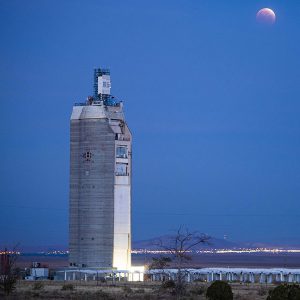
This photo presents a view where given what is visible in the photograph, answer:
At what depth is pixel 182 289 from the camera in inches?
2886

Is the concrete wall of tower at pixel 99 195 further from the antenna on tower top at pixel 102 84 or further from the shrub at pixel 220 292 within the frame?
the shrub at pixel 220 292

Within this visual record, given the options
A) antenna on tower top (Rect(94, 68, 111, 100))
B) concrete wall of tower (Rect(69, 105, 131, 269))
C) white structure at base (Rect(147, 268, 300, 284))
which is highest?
antenna on tower top (Rect(94, 68, 111, 100))

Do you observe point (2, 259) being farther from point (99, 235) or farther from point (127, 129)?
point (127, 129)

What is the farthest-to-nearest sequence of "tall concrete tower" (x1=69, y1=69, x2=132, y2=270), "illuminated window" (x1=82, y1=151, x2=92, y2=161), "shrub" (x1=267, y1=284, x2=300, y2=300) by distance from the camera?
"illuminated window" (x1=82, y1=151, x2=92, y2=161)
"tall concrete tower" (x1=69, y1=69, x2=132, y2=270)
"shrub" (x1=267, y1=284, x2=300, y2=300)

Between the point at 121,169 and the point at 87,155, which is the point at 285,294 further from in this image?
the point at 87,155

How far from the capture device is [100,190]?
10906 centimetres

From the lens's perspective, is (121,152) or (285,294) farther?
(121,152)

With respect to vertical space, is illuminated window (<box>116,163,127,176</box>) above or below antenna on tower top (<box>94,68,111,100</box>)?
below

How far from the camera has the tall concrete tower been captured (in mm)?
108688

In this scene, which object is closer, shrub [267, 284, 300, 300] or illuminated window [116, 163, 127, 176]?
shrub [267, 284, 300, 300]

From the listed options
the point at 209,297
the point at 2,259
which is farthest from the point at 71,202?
the point at 209,297

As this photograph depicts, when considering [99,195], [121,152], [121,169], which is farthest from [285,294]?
[121,152]

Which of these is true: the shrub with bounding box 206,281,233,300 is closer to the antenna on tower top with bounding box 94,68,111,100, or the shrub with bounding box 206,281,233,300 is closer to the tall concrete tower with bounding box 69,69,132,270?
the tall concrete tower with bounding box 69,69,132,270

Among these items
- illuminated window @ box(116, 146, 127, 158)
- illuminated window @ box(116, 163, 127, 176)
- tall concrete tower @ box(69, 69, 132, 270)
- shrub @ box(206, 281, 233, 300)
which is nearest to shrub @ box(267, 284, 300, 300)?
shrub @ box(206, 281, 233, 300)
